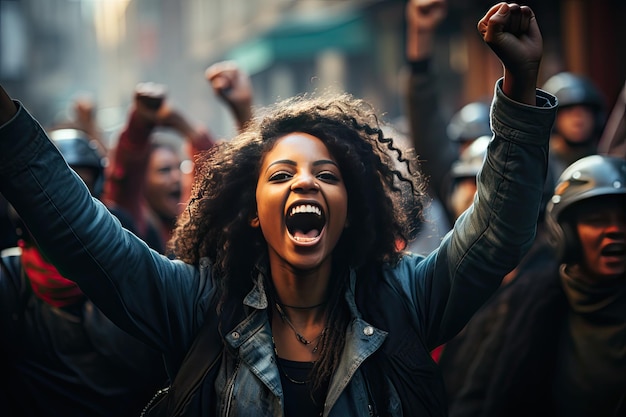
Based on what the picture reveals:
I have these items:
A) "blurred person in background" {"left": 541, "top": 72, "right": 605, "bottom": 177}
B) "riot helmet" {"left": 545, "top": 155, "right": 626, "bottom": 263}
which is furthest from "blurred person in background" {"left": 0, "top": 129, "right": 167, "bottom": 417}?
"blurred person in background" {"left": 541, "top": 72, "right": 605, "bottom": 177}

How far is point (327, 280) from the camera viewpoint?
3662mm

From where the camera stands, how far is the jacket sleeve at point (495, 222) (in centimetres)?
311

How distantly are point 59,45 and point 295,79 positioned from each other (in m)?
40.4

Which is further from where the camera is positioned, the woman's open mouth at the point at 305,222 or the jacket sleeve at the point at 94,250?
the woman's open mouth at the point at 305,222

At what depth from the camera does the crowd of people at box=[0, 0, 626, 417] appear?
10.3 feet

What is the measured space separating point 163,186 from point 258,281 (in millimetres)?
4170

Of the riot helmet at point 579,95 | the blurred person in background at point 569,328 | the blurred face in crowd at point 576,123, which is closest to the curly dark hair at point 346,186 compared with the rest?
the blurred person in background at point 569,328

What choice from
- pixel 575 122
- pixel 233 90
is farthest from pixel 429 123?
pixel 233 90

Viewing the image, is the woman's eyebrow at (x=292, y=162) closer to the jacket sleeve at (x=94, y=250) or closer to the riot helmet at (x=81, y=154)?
the jacket sleeve at (x=94, y=250)

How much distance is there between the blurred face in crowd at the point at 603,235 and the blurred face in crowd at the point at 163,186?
12.0ft

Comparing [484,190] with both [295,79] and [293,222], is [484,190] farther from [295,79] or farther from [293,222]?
[295,79]

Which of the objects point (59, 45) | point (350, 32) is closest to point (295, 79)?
point (350, 32)

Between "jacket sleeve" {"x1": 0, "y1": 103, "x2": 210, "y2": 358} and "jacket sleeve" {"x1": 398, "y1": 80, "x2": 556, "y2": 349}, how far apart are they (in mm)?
800

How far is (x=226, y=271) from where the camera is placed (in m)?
3.58
